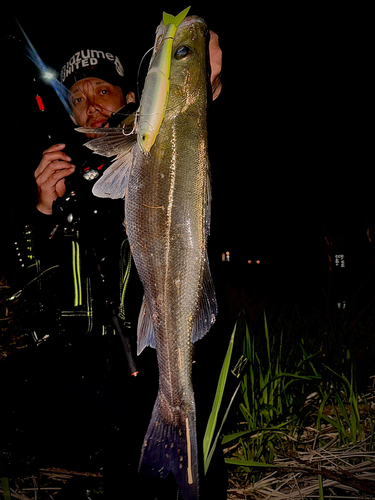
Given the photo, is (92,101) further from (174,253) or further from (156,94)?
(174,253)

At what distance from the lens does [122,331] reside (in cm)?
198

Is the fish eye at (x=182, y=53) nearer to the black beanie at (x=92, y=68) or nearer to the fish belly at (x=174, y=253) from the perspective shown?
the fish belly at (x=174, y=253)

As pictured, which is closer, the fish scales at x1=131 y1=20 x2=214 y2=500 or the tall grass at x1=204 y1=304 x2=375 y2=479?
the fish scales at x1=131 y1=20 x2=214 y2=500

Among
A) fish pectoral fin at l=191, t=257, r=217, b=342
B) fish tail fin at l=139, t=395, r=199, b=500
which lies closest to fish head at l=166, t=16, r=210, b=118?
fish pectoral fin at l=191, t=257, r=217, b=342

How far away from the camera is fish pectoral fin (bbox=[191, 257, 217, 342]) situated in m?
1.35

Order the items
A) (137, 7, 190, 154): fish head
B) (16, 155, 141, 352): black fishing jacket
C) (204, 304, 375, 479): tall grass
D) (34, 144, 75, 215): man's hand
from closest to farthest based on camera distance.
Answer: (137, 7, 190, 154): fish head → (16, 155, 141, 352): black fishing jacket → (34, 144, 75, 215): man's hand → (204, 304, 375, 479): tall grass

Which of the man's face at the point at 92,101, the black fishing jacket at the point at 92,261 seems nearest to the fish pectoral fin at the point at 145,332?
the black fishing jacket at the point at 92,261

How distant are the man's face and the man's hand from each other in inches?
20.0

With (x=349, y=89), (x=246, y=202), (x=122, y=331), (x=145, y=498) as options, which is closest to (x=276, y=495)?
(x=145, y=498)

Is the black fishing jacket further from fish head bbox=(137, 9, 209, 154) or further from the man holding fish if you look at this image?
fish head bbox=(137, 9, 209, 154)

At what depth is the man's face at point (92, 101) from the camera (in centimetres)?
251

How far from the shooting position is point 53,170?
Answer: 2.12 m

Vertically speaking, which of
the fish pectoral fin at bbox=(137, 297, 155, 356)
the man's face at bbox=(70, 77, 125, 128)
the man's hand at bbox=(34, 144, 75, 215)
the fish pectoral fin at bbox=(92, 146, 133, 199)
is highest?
the man's face at bbox=(70, 77, 125, 128)

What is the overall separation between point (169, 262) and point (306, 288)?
15779 mm
